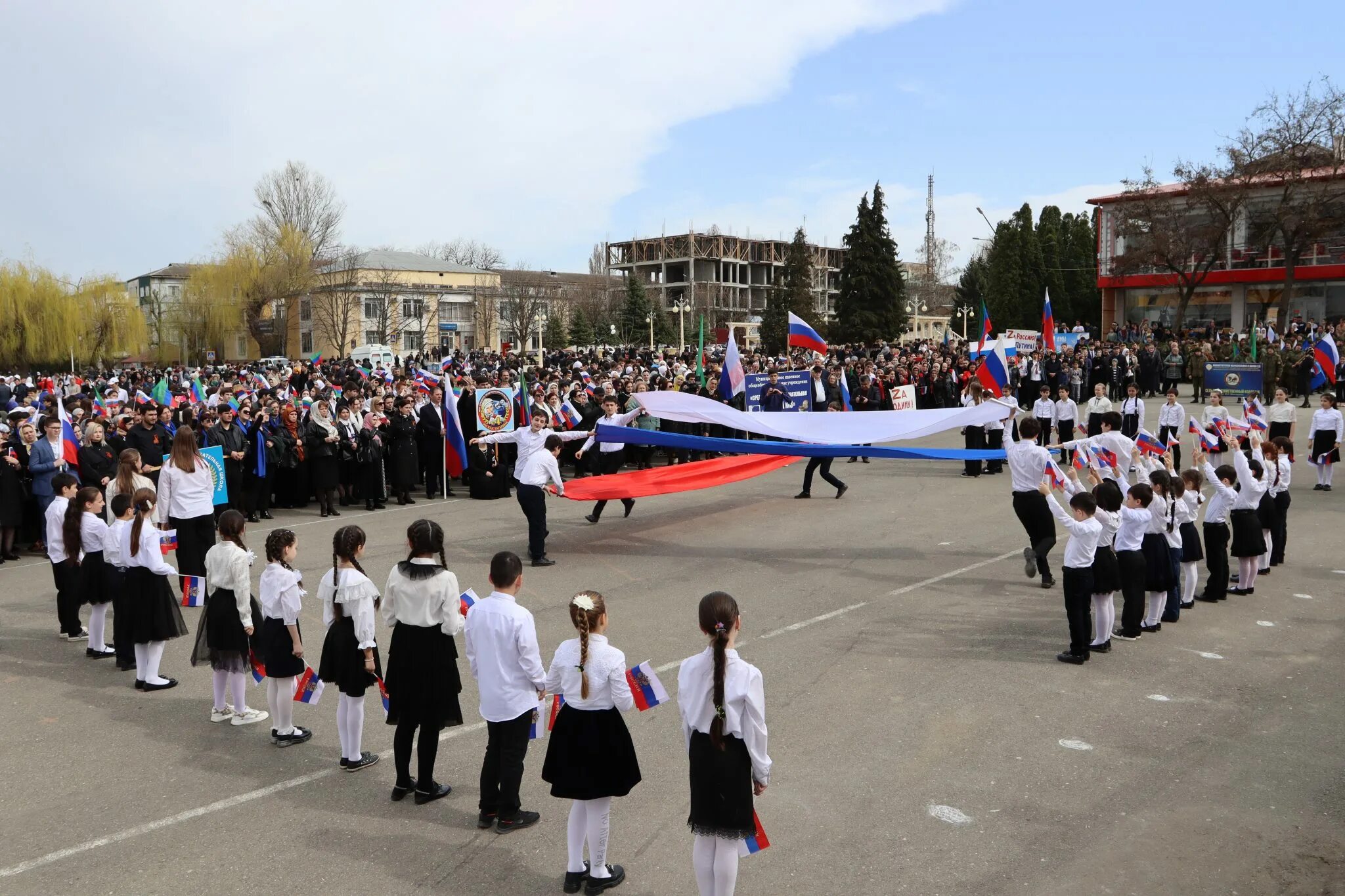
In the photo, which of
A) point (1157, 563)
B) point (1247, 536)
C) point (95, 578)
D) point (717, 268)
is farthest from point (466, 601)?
point (717, 268)

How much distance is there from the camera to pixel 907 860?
16.8 feet

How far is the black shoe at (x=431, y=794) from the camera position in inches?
232

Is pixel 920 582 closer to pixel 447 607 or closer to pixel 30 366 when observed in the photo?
pixel 447 607

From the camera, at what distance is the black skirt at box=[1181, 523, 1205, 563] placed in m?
9.56

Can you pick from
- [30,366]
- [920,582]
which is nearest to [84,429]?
[920,582]

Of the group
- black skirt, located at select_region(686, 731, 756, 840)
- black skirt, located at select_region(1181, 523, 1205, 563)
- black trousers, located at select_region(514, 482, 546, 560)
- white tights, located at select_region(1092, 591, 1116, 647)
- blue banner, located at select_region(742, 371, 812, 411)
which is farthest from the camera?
blue banner, located at select_region(742, 371, 812, 411)

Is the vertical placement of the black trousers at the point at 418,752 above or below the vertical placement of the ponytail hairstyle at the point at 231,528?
below

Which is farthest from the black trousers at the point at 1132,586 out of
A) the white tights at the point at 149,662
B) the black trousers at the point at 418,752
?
the white tights at the point at 149,662

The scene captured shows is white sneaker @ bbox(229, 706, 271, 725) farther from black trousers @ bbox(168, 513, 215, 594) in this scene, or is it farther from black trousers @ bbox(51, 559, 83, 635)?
black trousers @ bbox(168, 513, 215, 594)

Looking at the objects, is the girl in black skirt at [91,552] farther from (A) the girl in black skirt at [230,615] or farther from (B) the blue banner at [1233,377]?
(B) the blue banner at [1233,377]

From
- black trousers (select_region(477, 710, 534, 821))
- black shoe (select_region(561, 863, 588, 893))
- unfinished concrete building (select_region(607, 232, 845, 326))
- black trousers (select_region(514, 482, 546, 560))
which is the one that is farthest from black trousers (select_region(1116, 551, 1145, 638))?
unfinished concrete building (select_region(607, 232, 845, 326))

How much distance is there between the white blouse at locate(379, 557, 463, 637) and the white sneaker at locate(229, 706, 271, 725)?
2.12 meters

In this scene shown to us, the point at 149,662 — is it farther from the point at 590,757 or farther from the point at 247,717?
the point at 590,757

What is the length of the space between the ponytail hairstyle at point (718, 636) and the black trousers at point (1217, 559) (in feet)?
23.6
